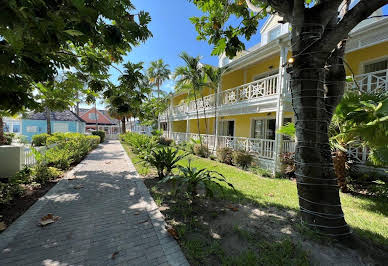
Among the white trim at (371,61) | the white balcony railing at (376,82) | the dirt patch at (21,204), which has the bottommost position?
the dirt patch at (21,204)

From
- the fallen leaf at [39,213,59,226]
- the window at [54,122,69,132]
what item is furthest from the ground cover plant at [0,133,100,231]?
the window at [54,122,69,132]

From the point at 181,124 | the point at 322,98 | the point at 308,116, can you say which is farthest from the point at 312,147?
the point at 181,124

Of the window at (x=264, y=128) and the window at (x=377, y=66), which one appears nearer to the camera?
the window at (x=377, y=66)

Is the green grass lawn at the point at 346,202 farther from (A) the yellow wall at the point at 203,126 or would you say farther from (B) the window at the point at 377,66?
(A) the yellow wall at the point at 203,126

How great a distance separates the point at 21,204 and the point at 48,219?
1.33 metres

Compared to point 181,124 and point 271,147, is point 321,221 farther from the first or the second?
point 181,124

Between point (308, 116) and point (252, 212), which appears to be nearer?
point (308, 116)

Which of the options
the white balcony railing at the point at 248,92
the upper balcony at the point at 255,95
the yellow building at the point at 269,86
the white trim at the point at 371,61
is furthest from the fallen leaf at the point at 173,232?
the white trim at the point at 371,61

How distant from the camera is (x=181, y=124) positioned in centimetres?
2491

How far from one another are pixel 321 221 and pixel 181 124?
895 inches

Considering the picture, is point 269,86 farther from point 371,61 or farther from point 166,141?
point 166,141

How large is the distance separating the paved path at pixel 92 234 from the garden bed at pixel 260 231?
1.13ft

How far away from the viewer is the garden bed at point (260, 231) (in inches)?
92.6

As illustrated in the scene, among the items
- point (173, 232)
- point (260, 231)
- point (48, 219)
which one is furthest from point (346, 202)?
point (48, 219)
